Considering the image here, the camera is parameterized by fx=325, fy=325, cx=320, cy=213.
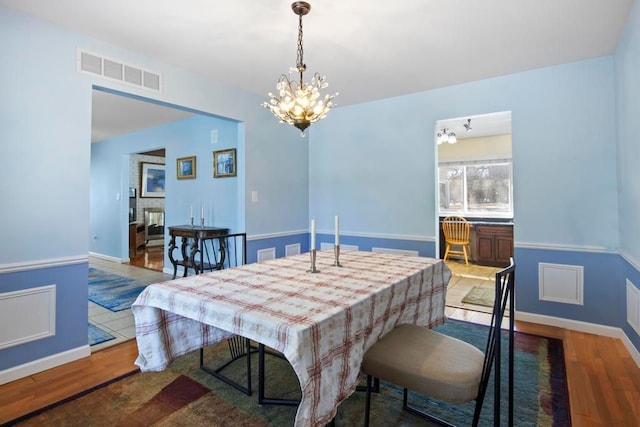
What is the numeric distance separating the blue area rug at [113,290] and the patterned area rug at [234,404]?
1.84m

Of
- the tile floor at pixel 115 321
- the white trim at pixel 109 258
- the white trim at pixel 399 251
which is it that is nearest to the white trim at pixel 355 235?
the white trim at pixel 399 251

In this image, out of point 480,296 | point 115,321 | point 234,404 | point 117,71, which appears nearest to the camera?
point 234,404

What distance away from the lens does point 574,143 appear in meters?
2.94

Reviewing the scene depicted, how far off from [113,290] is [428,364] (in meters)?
4.26

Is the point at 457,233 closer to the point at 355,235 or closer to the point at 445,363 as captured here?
the point at 355,235

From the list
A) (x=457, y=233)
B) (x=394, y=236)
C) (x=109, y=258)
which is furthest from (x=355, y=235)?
(x=109, y=258)

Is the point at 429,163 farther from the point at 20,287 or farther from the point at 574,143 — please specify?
the point at 20,287

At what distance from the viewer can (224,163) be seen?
435 cm

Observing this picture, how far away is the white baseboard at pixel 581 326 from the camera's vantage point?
8.53ft

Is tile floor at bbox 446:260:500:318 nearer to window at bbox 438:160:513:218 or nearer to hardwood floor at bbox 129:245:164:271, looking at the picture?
window at bbox 438:160:513:218

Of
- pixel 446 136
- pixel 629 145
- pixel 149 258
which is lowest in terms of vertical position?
pixel 149 258

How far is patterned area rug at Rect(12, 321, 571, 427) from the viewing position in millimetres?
1690

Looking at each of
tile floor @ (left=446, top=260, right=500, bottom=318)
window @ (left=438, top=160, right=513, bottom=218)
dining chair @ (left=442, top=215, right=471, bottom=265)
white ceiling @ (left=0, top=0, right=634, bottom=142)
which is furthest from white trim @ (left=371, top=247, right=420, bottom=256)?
window @ (left=438, top=160, right=513, bottom=218)

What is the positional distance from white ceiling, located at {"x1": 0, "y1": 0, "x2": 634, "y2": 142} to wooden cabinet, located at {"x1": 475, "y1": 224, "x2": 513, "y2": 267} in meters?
3.20
